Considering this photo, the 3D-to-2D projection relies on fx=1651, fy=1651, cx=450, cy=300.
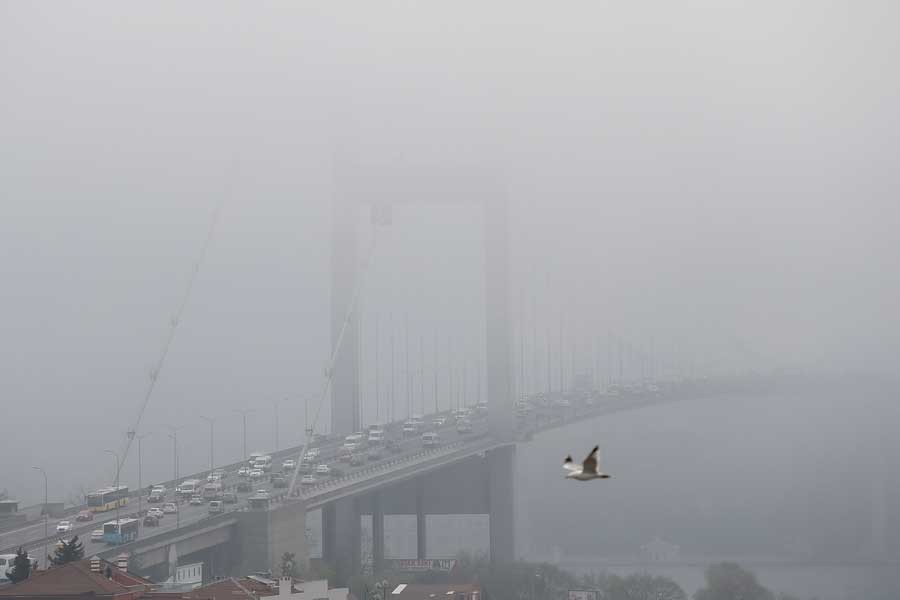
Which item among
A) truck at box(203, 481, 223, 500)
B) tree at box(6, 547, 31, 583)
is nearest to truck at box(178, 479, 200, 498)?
truck at box(203, 481, 223, 500)

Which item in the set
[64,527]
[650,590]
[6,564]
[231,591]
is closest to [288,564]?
[64,527]

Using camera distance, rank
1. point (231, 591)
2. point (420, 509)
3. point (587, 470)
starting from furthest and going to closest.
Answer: point (420, 509)
point (231, 591)
point (587, 470)

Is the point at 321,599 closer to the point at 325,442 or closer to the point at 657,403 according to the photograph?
the point at 325,442

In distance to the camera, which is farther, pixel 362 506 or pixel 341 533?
pixel 362 506

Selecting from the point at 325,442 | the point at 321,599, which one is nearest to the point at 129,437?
the point at 325,442

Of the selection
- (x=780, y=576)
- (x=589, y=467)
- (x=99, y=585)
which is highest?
(x=589, y=467)

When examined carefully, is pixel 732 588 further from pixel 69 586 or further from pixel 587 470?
pixel 587 470

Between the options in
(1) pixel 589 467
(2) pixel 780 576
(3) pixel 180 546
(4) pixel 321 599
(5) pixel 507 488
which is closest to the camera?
(1) pixel 589 467
